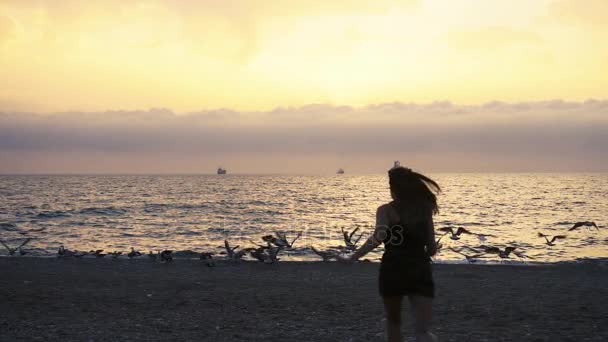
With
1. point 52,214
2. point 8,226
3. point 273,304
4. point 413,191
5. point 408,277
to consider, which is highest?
point 413,191

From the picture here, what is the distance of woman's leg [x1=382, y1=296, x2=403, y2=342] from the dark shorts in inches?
4.6

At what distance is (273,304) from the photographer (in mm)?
11992

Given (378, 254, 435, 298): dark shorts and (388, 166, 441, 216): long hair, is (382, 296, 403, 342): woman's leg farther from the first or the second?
(388, 166, 441, 216): long hair

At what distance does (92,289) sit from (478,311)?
8.58 metres

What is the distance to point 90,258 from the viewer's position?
2094cm

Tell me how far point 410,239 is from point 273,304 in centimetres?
687

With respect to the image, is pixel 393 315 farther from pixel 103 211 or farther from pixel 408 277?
pixel 103 211

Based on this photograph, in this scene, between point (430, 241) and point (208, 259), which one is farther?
point (208, 259)

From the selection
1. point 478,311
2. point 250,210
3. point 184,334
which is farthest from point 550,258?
point 250,210

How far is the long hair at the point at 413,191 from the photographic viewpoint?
5.65 meters

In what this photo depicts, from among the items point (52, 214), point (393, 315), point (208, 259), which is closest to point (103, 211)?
point (52, 214)

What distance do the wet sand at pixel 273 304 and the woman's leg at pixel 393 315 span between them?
10.8ft

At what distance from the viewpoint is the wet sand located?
9.55 meters

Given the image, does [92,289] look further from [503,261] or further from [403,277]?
[503,261]
